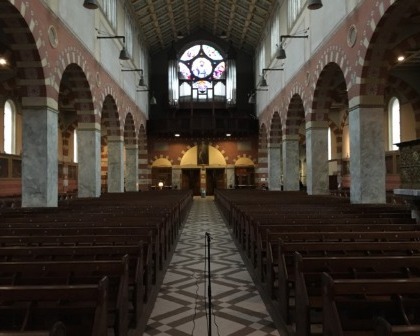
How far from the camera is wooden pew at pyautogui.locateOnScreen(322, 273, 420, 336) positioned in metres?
2.56

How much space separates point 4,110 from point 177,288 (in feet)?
51.1

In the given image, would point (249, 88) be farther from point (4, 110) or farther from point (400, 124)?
point (4, 110)

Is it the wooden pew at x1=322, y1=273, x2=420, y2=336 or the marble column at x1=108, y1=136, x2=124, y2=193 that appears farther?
the marble column at x1=108, y1=136, x2=124, y2=193

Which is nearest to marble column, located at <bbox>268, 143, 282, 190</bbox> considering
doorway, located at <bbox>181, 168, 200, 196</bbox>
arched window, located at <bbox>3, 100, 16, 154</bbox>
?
doorway, located at <bbox>181, 168, 200, 196</bbox>

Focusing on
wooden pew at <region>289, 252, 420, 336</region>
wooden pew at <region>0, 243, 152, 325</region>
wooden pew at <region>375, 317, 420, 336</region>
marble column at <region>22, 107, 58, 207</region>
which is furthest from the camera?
marble column at <region>22, 107, 58, 207</region>

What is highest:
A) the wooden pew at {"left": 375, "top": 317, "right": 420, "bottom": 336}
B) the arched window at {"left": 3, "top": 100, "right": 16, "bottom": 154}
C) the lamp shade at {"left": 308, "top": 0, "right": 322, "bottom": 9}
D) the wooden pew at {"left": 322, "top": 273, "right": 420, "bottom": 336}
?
the lamp shade at {"left": 308, "top": 0, "right": 322, "bottom": 9}

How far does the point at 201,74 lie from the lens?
29859 mm

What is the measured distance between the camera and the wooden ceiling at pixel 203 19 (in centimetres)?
2231

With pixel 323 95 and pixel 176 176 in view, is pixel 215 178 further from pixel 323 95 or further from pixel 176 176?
pixel 323 95

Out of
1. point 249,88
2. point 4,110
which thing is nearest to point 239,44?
point 249,88

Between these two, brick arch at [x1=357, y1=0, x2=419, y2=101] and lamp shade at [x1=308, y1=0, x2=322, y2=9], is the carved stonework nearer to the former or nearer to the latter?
brick arch at [x1=357, y1=0, x2=419, y2=101]

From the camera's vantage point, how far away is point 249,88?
30.5m

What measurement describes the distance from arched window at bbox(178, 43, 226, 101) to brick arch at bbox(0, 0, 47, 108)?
19.7 m

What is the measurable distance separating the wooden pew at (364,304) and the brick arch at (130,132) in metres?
20.2
